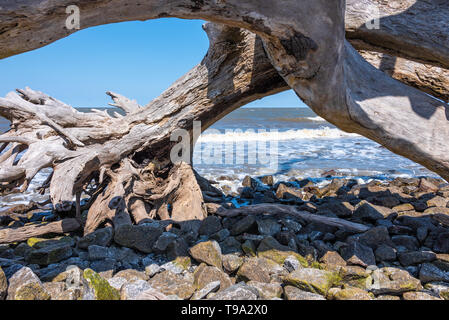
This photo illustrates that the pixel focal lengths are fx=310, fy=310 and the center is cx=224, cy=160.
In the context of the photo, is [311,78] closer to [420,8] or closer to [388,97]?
[388,97]

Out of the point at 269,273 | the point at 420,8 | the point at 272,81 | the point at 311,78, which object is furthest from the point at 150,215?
the point at 420,8

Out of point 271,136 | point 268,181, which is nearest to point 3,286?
point 268,181

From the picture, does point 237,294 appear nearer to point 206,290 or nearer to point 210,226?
point 206,290

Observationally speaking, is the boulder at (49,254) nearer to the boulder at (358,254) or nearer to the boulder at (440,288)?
the boulder at (358,254)

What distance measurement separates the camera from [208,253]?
3.12m

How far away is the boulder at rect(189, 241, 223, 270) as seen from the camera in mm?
3053

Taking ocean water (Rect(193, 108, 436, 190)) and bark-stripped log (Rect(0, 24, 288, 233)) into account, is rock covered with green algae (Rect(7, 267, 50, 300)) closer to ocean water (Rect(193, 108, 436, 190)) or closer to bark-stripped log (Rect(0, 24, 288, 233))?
bark-stripped log (Rect(0, 24, 288, 233))

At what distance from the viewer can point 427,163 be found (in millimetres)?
2756

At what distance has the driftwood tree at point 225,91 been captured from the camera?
2.24 meters

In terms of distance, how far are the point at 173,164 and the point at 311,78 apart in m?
2.80

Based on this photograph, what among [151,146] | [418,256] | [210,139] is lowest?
[210,139]

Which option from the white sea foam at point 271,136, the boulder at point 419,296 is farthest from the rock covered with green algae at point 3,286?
the white sea foam at point 271,136

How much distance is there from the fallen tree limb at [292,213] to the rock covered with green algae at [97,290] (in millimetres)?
2194

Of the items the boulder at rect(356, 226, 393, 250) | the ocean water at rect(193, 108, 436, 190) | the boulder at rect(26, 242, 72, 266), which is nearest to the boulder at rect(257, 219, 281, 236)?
the boulder at rect(356, 226, 393, 250)
